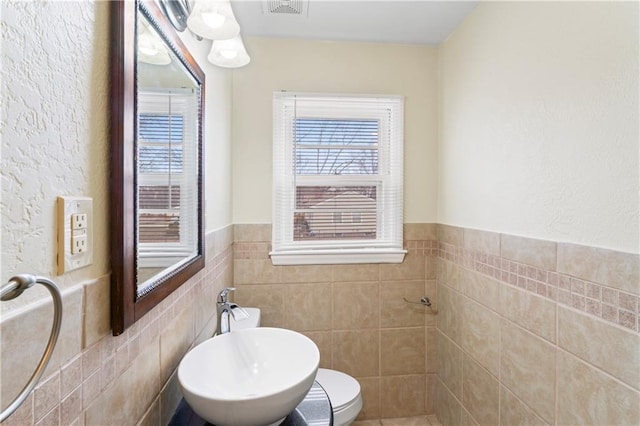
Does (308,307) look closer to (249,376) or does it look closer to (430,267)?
(430,267)

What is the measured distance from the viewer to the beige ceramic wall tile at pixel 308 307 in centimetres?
198

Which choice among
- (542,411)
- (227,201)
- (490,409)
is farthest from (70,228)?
(490,409)

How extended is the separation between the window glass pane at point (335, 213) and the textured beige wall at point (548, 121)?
532mm

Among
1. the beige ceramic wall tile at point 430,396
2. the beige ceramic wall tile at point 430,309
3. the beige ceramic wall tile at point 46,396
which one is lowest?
the beige ceramic wall tile at point 430,396

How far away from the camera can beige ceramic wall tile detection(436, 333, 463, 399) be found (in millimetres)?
1778

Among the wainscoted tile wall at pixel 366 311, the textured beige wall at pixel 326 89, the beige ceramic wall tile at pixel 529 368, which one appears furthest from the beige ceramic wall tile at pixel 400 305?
the beige ceramic wall tile at pixel 529 368

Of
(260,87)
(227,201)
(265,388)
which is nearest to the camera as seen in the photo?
(265,388)

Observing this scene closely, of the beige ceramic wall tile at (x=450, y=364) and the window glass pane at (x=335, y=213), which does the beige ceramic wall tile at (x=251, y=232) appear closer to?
the window glass pane at (x=335, y=213)

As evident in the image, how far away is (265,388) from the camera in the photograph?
99cm

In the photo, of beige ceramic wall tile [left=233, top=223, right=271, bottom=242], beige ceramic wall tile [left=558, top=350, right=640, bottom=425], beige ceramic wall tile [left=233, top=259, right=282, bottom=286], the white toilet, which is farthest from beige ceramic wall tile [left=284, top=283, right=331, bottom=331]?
beige ceramic wall tile [left=558, top=350, right=640, bottom=425]

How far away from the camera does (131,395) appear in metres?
0.73

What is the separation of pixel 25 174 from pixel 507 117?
5.48 feet

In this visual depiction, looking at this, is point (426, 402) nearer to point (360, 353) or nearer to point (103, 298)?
point (360, 353)

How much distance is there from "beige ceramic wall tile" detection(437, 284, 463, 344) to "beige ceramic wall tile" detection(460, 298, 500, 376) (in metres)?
0.04
